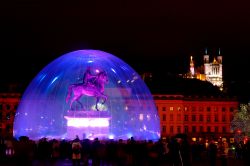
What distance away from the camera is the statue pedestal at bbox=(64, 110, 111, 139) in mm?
35625

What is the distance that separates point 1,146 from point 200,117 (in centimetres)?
10523

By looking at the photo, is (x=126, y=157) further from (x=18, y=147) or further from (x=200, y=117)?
(x=200, y=117)

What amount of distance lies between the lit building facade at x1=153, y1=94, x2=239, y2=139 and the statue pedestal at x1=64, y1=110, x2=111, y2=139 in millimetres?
87522

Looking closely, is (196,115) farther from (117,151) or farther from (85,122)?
(117,151)

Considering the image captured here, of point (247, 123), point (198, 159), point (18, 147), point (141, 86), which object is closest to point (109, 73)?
point (141, 86)

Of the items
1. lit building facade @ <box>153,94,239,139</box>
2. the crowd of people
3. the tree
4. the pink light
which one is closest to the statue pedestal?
the pink light

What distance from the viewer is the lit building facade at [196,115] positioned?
406ft

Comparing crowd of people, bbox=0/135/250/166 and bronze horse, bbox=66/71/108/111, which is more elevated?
bronze horse, bbox=66/71/108/111

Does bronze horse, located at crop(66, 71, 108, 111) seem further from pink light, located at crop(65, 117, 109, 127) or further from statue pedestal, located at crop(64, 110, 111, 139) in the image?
pink light, located at crop(65, 117, 109, 127)

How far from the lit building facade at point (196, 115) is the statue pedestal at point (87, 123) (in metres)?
87.5

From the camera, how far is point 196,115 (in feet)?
419

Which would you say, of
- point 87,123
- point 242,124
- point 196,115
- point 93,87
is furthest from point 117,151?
point 196,115

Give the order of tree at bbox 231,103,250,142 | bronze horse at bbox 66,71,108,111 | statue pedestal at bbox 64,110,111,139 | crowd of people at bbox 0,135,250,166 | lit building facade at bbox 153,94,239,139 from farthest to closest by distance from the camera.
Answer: lit building facade at bbox 153,94,239,139
tree at bbox 231,103,250,142
statue pedestal at bbox 64,110,111,139
bronze horse at bbox 66,71,108,111
crowd of people at bbox 0,135,250,166

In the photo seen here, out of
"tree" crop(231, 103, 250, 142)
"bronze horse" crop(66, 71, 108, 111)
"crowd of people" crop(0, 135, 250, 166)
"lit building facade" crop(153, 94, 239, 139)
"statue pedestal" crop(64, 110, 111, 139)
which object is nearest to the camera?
"crowd of people" crop(0, 135, 250, 166)
